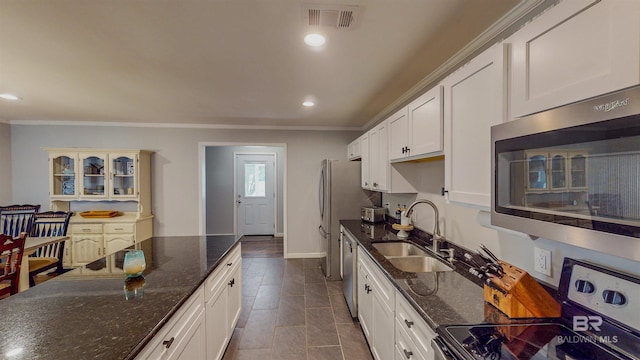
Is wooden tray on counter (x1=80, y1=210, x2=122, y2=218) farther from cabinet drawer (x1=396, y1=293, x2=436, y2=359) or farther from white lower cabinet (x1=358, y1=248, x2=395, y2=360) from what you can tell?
cabinet drawer (x1=396, y1=293, x2=436, y2=359)

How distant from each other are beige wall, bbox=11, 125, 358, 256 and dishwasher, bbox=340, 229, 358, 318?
5.83 feet

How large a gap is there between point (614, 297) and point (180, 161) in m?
5.02

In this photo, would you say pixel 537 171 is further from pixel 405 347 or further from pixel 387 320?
pixel 387 320

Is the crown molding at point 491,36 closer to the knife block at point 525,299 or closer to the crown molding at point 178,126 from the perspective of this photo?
the knife block at point 525,299

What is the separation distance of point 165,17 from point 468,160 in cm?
190

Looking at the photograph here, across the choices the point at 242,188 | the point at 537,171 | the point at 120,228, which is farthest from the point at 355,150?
the point at 120,228

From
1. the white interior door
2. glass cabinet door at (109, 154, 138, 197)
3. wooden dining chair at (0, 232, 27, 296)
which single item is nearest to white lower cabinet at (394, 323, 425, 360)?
wooden dining chair at (0, 232, 27, 296)

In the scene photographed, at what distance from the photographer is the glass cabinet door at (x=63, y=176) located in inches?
157

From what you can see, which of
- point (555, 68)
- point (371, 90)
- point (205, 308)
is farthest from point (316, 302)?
point (555, 68)

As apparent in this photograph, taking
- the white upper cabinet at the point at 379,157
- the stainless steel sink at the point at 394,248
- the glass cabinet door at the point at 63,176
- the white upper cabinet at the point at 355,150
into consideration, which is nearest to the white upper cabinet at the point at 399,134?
the white upper cabinet at the point at 379,157

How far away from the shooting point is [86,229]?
153 inches

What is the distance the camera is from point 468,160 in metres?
1.26

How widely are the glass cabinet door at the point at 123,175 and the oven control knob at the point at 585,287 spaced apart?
5002 millimetres

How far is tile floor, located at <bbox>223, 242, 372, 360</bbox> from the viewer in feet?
7.14
